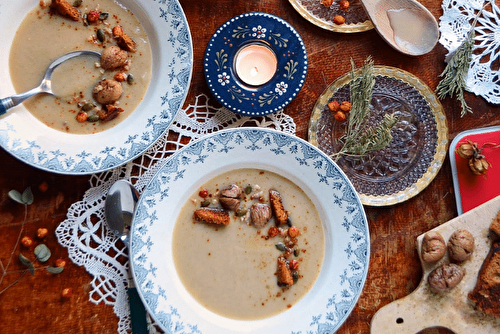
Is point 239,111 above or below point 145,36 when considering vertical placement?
below

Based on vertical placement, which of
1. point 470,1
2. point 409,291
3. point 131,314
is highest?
point 470,1

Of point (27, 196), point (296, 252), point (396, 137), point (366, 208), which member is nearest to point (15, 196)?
point (27, 196)

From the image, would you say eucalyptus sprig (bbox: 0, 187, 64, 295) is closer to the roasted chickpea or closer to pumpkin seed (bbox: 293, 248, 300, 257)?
pumpkin seed (bbox: 293, 248, 300, 257)

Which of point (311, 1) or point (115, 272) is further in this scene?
point (311, 1)

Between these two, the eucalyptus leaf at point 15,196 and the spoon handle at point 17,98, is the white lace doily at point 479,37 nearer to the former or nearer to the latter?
the spoon handle at point 17,98

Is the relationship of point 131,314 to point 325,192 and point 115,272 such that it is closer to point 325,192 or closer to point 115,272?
point 115,272

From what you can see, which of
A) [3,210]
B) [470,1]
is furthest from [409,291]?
[3,210]
